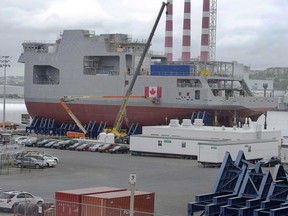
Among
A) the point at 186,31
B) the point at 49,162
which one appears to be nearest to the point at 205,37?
the point at 186,31

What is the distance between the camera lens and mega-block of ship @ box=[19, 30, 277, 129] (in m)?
60.7

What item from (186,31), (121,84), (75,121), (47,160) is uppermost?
(186,31)

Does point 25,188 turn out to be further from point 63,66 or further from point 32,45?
point 32,45

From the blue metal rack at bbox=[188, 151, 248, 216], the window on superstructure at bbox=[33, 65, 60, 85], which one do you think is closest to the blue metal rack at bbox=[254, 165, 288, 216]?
the blue metal rack at bbox=[188, 151, 248, 216]

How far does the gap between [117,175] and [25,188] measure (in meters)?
7.42

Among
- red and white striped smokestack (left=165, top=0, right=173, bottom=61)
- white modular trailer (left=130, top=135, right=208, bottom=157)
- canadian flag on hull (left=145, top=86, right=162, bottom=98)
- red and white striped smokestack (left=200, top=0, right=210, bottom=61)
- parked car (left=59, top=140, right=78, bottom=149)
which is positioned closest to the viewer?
white modular trailer (left=130, top=135, right=208, bottom=157)

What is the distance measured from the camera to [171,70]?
62.3 metres

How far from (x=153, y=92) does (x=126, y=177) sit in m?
27.9

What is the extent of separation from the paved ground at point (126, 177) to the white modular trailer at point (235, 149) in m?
0.85

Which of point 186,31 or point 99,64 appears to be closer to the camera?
point 99,64

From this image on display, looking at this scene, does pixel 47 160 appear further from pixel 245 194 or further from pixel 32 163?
pixel 245 194

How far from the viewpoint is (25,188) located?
97.1 ft

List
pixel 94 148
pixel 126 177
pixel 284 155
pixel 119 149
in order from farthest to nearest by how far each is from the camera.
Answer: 1. pixel 94 148
2. pixel 119 149
3. pixel 284 155
4. pixel 126 177

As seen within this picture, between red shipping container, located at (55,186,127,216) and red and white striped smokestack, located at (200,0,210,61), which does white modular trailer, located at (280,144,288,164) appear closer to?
red shipping container, located at (55,186,127,216)
